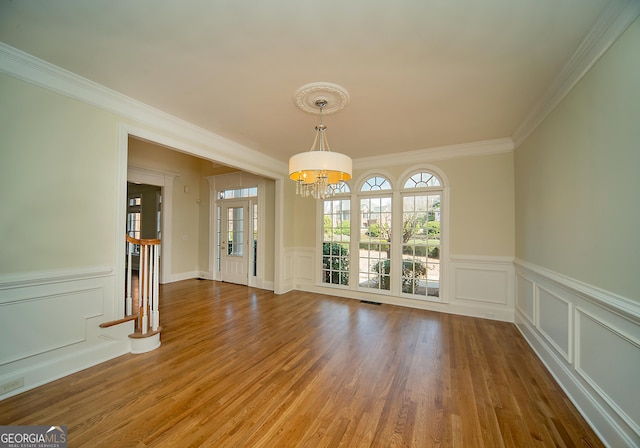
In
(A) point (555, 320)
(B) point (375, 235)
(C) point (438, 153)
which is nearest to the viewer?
(A) point (555, 320)

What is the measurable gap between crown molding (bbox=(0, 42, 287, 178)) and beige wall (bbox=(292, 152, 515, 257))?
3.34 m

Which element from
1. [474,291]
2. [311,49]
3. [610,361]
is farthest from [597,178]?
[474,291]

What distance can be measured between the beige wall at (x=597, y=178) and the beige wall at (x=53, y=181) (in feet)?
13.9

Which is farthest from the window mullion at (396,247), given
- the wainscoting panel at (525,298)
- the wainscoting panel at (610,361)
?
the wainscoting panel at (610,361)

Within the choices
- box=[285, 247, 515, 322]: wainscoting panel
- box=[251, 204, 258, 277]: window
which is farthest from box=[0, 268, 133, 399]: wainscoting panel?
box=[285, 247, 515, 322]: wainscoting panel

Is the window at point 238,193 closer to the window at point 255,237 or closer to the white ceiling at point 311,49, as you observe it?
the window at point 255,237

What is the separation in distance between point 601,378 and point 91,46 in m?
4.54

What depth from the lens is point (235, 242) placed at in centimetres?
617

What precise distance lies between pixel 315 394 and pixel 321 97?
2.77 m

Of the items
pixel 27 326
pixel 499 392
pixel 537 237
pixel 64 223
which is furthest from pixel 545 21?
pixel 27 326

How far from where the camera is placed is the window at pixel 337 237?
16.7ft

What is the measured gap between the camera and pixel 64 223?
2295mm

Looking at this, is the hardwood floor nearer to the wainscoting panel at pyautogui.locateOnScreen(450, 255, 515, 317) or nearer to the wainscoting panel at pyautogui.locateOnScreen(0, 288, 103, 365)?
the wainscoting panel at pyautogui.locateOnScreen(0, 288, 103, 365)

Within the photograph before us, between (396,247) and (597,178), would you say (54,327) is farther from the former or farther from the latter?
(597,178)
